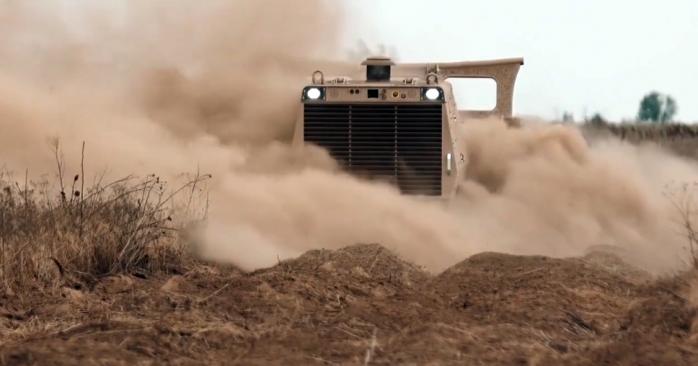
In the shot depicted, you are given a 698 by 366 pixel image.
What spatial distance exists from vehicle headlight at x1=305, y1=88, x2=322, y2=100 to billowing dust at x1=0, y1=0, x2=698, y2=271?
0.77m

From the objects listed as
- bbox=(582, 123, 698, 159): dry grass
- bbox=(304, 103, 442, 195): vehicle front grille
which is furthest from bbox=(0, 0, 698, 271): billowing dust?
bbox=(582, 123, 698, 159): dry grass

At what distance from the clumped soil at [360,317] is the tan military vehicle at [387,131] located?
4900 mm

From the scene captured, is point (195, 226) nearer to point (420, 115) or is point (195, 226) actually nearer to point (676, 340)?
point (420, 115)

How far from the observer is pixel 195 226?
1379 centimetres

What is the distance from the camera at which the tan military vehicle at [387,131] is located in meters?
17.3

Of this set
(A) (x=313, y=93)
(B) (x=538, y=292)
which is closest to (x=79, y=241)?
(B) (x=538, y=292)

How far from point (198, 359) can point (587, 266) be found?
17.7 feet

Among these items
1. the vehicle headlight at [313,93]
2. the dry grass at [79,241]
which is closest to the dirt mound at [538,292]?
the dry grass at [79,241]

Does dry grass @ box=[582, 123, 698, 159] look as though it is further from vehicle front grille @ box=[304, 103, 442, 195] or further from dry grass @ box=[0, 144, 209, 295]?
dry grass @ box=[0, 144, 209, 295]

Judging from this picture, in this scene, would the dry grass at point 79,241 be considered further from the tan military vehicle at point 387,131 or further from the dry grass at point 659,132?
the dry grass at point 659,132

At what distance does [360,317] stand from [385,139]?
821 centimetres

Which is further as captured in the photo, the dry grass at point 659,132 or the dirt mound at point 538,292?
the dry grass at point 659,132

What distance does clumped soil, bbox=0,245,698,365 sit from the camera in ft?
25.2

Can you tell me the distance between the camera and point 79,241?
11.4 m
